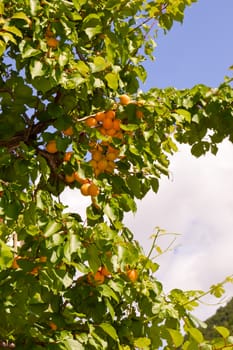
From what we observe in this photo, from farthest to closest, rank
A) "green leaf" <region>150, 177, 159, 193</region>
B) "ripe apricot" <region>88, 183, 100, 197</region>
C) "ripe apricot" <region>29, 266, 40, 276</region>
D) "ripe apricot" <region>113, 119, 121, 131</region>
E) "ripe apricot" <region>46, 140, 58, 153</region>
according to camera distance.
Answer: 1. "green leaf" <region>150, 177, 159, 193</region>
2. "ripe apricot" <region>46, 140, 58, 153</region>
3. "ripe apricot" <region>113, 119, 121, 131</region>
4. "ripe apricot" <region>88, 183, 100, 197</region>
5. "ripe apricot" <region>29, 266, 40, 276</region>

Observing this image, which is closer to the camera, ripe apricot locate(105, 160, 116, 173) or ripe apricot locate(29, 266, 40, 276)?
ripe apricot locate(29, 266, 40, 276)

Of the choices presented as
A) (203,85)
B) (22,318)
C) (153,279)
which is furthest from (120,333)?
(203,85)

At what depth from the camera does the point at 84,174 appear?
10.8 feet

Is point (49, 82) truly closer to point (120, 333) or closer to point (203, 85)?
point (203, 85)

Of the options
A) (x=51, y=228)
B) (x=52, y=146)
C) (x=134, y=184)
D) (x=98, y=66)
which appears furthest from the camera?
(x=134, y=184)

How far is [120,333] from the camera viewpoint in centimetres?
334

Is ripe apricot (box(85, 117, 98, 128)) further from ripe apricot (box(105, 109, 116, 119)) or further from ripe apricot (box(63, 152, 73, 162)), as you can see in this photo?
ripe apricot (box(63, 152, 73, 162))

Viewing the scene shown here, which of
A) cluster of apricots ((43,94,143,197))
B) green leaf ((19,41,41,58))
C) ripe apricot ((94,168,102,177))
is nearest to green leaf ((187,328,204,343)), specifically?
cluster of apricots ((43,94,143,197))

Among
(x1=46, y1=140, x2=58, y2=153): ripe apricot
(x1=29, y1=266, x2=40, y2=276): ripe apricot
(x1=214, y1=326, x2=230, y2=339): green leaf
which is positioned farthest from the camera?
(x1=46, y1=140, x2=58, y2=153): ripe apricot

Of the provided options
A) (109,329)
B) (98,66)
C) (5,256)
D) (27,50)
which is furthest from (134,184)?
(5,256)

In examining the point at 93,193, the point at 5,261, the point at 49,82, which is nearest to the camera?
the point at 5,261

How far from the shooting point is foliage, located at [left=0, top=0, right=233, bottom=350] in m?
2.83

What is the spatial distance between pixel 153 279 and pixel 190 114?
3.86 feet

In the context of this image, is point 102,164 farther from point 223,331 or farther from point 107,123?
point 223,331
